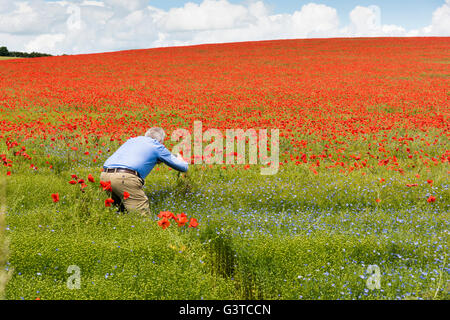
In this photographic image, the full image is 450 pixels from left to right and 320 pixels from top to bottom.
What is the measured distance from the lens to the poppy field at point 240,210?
3395 millimetres

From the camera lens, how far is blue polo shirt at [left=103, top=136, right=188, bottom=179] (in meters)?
5.30

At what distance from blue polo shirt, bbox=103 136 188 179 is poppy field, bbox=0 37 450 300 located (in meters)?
0.54

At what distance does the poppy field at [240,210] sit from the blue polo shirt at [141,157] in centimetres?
54

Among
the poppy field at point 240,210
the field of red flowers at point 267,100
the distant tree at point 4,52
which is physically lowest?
the poppy field at point 240,210

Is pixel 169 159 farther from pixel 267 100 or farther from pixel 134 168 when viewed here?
pixel 267 100

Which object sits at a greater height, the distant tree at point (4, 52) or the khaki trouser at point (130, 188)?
the distant tree at point (4, 52)

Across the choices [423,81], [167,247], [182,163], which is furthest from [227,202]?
[423,81]

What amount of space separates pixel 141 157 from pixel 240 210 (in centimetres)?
172

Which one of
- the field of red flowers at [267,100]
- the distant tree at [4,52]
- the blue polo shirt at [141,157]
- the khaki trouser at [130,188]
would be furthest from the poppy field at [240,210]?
the distant tree at [4,52]

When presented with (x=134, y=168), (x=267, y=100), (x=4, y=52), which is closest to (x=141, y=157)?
(x=134, y=168)

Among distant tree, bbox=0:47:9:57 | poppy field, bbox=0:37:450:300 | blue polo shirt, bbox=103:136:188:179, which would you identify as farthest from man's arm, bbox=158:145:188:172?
distant tree, bbox=0:47:9:57

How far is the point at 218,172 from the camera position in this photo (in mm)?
7461

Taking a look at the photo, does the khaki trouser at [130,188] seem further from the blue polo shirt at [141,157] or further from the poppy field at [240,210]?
the poppy field at [240,210]
